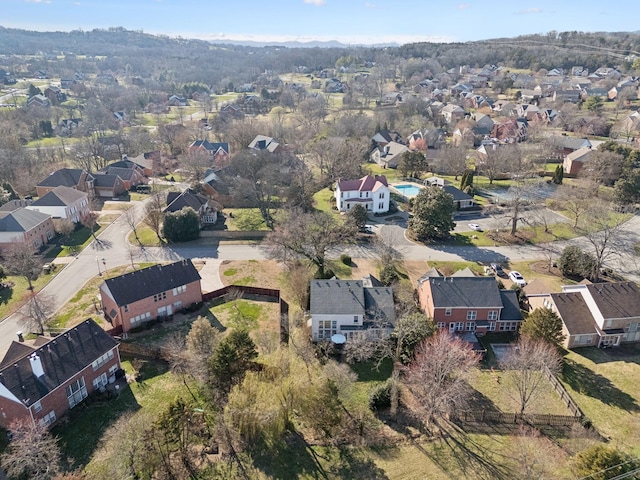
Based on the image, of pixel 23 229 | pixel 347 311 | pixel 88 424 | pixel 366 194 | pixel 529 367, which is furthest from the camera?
pixel 366 194

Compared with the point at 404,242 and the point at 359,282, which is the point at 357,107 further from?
the point at 359,282

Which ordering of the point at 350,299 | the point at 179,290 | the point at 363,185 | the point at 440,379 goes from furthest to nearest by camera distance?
the point at 363,185, the point at 179,290, the point at 350,299, the point at 440,379

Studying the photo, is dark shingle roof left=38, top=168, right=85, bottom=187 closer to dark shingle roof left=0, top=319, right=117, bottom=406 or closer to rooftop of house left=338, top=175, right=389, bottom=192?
rooftop of house left=338, top=175, right=389, bottom=192

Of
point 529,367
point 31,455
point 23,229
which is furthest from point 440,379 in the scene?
point 23,229

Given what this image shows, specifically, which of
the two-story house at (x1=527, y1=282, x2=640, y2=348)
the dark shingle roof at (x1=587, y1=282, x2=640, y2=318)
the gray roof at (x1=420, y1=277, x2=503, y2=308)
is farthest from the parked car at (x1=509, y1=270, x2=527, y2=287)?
the gray roof at (x1=420, y1=277, x2=503, y2=308)

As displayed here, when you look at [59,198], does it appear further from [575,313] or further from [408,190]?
[575,313]

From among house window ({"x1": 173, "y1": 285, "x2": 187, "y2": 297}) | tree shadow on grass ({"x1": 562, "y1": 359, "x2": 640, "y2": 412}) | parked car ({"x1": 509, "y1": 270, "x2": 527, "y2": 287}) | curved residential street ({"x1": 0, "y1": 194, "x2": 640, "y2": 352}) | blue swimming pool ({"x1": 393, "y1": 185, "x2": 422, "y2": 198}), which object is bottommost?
blue swimming pool ({"x1": 393, "y1": 185, "x2": 422, "y2": 198})
